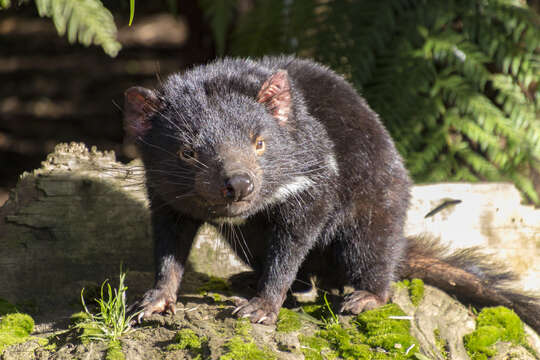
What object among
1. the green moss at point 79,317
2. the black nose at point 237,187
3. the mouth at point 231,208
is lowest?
the green moss at point 79,317

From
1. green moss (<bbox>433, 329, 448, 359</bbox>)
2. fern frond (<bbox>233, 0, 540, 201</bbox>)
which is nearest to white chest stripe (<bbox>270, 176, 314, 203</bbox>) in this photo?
green moss (<bbox>433, 329, 448, 359</bbox>)

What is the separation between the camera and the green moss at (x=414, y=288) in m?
3.71

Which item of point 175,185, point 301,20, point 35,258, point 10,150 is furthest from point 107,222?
point 10,150

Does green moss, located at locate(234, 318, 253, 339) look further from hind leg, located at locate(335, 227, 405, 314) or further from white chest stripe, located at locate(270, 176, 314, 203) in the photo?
hind leg, located at locate(335, 227, 405, 314)

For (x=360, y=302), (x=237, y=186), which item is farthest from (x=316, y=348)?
(x=237, y=186)

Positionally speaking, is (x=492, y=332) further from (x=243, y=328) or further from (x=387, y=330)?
(x=243, y=328)

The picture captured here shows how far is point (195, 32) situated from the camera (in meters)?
7.27

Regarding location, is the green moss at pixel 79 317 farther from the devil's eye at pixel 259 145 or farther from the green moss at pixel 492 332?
the green moss at pixel 492 332

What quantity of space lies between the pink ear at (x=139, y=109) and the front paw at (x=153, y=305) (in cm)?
91

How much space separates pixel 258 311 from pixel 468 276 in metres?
1.50

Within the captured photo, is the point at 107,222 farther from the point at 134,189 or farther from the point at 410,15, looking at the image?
the point at 410,15

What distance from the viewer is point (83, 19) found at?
12.3 ft

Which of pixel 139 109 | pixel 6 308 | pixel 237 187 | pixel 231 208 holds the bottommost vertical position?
pixel 6 308

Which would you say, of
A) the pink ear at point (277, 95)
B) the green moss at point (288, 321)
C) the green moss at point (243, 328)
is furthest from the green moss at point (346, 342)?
the pink ear at point (277, 95)
